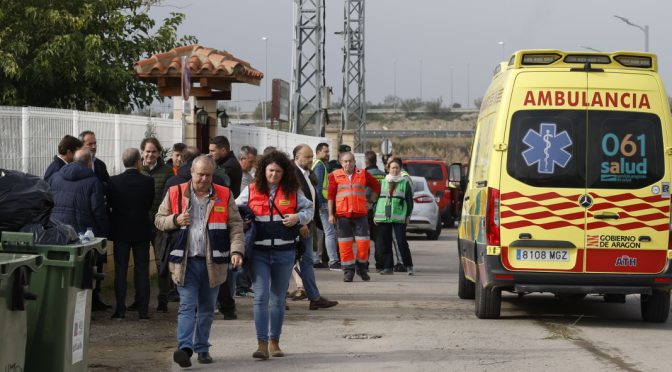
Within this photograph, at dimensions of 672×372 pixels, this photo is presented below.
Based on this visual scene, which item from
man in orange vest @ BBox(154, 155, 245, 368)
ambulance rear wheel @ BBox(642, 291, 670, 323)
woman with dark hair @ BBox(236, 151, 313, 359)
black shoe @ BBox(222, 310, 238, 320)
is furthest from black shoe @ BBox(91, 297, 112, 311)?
ambulance rear wheel @ BBox(642, 291, 670, 323)

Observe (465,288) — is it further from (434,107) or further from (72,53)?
(434,107)

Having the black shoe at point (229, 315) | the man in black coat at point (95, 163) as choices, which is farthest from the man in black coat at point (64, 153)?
the black shoe at point (229, 315)

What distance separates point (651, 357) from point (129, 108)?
16498mm

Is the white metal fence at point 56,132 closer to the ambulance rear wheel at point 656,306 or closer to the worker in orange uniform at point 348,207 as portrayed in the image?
the worker in orange uniform at point 348,207

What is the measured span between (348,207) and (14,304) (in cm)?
1042

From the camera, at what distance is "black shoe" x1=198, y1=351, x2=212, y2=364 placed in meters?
10.3

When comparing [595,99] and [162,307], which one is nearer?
[595,99]

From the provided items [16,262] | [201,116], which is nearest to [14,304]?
[16,262]

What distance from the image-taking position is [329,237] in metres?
18.8

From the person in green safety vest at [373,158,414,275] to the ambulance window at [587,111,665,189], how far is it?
244 inches

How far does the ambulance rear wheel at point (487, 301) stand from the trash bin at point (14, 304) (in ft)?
21.2

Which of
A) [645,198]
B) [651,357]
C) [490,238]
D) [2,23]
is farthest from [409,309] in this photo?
[2,23]

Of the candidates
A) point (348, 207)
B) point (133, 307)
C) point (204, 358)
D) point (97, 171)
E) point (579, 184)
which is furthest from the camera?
point (348, 207)

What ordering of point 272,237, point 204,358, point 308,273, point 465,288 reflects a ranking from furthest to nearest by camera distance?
point 465,288 → point 308,273 → point 272,237 → point 204,358
